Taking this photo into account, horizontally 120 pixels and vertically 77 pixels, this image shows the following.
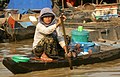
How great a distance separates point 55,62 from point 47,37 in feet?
1.90

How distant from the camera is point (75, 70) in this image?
765 centimetres

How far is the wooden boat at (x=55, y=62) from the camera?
7.05 metres

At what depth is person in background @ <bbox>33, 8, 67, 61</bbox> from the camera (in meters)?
7.23

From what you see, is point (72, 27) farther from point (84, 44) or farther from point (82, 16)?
point (84, 44)

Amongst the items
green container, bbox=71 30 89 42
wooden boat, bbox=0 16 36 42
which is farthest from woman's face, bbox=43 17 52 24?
wooden boat, bbox=0 16 36 42

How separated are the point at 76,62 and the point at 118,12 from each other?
418 inches

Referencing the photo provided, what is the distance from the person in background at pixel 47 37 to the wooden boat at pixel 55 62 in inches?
6.9

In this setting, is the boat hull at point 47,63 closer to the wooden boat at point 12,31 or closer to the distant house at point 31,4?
the wooden boat at point 12,31

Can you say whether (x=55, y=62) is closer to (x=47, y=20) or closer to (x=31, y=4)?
(x=47, y=20)

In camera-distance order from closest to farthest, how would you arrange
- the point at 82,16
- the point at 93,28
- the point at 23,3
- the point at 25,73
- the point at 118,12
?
the point at 25,73 → the point at 93,28 → the point at 82,16 → the point at 118,12 → the point at 23,3

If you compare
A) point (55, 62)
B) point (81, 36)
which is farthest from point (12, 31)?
point (55, 62)

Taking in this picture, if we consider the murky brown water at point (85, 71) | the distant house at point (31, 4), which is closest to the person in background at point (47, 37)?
the murky brown water at point (85, 71)

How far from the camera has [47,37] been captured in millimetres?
7371

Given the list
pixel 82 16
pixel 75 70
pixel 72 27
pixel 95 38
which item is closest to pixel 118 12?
pixel 82 16
